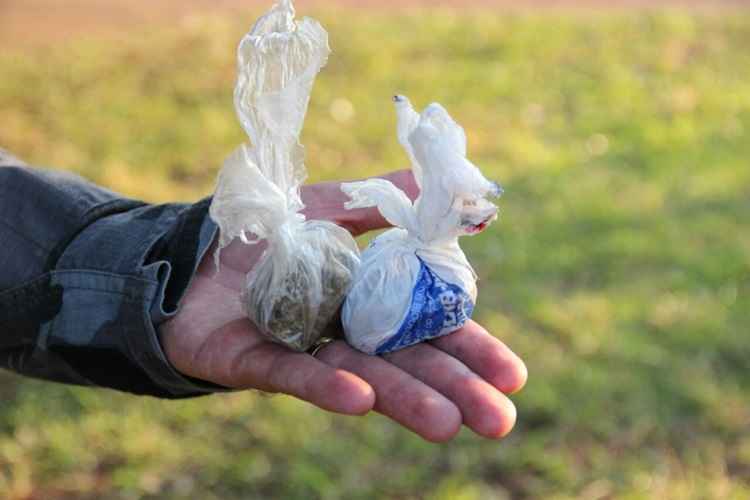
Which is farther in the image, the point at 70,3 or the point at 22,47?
the point at 70,3

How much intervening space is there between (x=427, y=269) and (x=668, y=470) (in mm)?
1453

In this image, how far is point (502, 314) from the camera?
3805mm

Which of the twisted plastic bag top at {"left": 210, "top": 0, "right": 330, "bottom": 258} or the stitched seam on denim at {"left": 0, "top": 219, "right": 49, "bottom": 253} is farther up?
the twisted plastic bag top at {"left": 210, "top": 0, "right": 330, "bottom": 258}

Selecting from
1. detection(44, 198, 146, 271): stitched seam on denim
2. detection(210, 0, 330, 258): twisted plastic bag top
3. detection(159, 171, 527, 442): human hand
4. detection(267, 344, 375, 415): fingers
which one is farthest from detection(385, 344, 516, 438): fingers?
detection(44, 198, 146, 271): stitched seam on denim

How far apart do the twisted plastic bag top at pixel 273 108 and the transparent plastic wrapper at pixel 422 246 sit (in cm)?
14

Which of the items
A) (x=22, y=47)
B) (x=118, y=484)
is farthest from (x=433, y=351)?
(x=22, y=47)

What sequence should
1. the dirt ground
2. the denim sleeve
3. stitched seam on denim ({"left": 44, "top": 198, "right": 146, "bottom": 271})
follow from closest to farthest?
the denim sleeve < stitched seam on denim ({"left": 44, "top": 198, "right": 146, "bottom": 271}) < the dirt ground

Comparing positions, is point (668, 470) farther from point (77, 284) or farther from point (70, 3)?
point (70, 3)

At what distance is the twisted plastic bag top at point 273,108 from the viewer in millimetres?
2014

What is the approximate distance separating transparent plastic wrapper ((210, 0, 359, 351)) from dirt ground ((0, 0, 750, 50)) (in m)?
4.25

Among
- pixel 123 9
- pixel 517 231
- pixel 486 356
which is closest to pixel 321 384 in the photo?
pixel 486 356

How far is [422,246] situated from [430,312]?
0.45ft

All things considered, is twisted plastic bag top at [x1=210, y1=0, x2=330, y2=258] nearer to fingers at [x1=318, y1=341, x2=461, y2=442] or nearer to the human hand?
the human hand

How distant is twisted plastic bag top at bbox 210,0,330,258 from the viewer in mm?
2014
